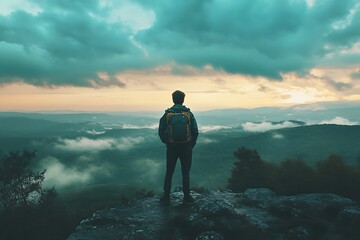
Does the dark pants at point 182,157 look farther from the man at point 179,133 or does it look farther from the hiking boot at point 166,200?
the hiking boot at point 166,200

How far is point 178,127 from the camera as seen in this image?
11664 millimetres

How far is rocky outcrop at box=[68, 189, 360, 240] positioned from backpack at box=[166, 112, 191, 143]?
102 inches

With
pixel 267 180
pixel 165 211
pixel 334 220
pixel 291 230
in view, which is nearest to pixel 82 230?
A: pixel 165 211

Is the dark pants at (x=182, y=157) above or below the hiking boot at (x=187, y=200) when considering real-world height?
above

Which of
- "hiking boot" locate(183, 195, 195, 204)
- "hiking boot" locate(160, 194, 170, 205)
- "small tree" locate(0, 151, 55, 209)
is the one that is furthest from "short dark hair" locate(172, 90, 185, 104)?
"small tree" locate(0, 151, 55, 209)

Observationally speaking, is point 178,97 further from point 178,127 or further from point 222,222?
point 222,222

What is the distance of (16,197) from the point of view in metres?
58.0

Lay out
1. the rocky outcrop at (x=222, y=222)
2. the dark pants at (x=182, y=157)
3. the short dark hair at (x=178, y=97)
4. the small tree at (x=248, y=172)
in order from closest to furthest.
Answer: the rocky outcrop at (x=222, y=222) < the dark pants at (x=182, y=157) < the short dark hair at (x=178, y=97) < the small tree at (x=248, y=172)

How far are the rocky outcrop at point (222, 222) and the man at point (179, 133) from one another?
1.42 metres

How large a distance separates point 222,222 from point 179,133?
351 centimetres

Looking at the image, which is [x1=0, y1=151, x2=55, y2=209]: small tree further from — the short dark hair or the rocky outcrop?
the short dark hair

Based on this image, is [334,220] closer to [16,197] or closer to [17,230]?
[17,230]

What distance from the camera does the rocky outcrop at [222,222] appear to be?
32.4ft

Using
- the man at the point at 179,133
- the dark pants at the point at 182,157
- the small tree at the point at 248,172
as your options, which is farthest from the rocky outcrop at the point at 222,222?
the small tree at the point at 248,172
